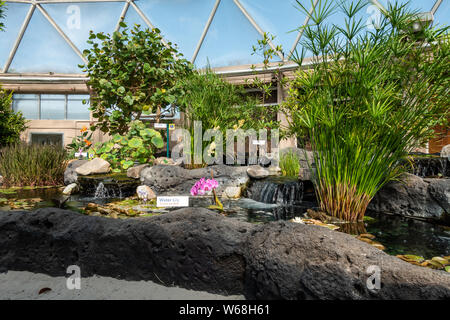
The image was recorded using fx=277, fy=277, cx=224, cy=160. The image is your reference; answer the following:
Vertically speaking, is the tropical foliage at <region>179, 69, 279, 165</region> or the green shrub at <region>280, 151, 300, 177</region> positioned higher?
the tropical foliage at <region>179, 69, 279, 165</region>

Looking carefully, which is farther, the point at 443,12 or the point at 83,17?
the point at 83,17

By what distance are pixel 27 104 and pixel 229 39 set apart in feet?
35.7

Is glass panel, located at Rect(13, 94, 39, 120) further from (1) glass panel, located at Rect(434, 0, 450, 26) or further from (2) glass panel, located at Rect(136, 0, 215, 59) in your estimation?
(1) glass panel, located at Rect(434, 0, 450, 26)

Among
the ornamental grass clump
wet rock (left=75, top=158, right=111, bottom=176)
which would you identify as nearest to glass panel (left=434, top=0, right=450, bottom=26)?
the ornamental grass clump

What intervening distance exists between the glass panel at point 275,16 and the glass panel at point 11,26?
34.7 feet

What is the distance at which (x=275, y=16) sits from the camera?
1161cm

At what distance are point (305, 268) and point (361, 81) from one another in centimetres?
214

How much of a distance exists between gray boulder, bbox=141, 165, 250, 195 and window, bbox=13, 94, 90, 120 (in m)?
10.7

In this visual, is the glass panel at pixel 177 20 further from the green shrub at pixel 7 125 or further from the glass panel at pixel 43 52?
the green shrub at pixel 7 125

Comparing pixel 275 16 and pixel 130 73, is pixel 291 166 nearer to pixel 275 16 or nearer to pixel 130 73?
pixel 130 73

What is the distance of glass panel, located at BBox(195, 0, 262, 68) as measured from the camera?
1181 cm

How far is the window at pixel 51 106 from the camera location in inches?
561

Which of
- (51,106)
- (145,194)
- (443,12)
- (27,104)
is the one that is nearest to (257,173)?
(145,194)

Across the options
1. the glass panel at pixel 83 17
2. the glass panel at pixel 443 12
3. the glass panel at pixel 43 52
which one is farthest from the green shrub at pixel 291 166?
the glass panel at pixel 43 52
